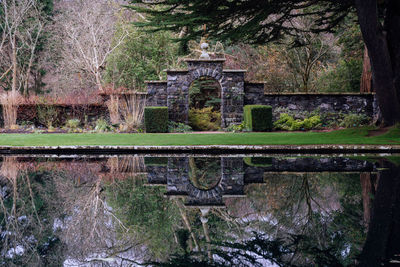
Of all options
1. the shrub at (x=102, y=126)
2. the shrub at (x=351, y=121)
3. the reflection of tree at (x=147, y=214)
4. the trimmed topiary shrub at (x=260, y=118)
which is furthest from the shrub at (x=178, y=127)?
the reflection of tree at (x=147, y=214)

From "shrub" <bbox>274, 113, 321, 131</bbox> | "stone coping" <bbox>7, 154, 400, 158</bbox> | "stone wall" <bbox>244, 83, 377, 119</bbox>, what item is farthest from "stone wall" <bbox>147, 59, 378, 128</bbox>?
"stone coping" <bbox>7, 154, 400, 158</bbox>

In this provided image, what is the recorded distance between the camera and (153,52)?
21875 millimetres

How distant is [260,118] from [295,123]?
1626 mm

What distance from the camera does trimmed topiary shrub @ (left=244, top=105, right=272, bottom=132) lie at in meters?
15.7

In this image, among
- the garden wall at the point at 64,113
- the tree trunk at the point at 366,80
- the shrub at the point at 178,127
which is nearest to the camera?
the shrub at the point at 178,127

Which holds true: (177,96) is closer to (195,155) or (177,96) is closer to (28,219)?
(195,155)

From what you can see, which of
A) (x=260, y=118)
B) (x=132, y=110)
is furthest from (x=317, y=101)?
(x=132, y=110)

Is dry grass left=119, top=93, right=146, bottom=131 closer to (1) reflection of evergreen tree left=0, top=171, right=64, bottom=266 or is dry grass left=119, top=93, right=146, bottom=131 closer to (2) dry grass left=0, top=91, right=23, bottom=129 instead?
(2) dry grass left=0, top=91, right=23, bottom=129

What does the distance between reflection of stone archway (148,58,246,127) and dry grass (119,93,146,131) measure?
118 centimetres

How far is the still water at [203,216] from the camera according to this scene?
10.8 ft

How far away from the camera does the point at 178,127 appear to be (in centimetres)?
1695

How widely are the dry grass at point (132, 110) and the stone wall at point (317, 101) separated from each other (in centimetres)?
448

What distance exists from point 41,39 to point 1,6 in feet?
9.75

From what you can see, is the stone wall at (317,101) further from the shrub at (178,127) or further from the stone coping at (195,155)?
the stone coping at (195,155)
